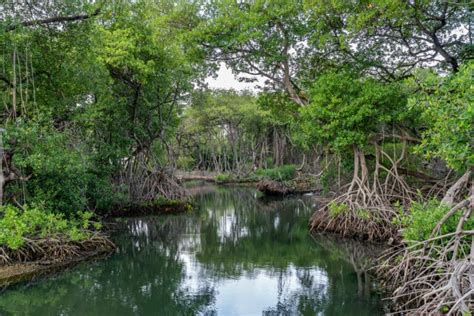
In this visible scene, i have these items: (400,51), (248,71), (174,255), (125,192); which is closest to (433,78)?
(400,51)

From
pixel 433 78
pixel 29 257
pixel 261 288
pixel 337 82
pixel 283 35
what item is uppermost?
pixel 283 35

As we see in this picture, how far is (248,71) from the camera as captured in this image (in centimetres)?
1330

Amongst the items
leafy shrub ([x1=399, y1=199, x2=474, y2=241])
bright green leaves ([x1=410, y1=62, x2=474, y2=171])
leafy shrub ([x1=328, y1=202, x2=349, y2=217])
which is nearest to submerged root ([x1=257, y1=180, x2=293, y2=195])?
leafy shrub ([x1=328, y1=202, x2=349, y2=217])

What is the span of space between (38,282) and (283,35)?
8866mm

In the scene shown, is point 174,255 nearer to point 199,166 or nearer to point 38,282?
point 38,282

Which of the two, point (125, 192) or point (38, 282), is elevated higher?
point (125, 192)

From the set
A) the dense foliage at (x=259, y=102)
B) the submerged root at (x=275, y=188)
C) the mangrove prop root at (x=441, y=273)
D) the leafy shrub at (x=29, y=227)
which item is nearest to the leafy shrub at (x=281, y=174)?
the submerged root at (x=275, y=188)

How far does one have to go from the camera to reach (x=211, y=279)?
7.83 m

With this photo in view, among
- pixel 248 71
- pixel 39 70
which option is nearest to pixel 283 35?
pixel 248 71

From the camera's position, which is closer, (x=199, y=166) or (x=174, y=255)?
(x=174, y=255)

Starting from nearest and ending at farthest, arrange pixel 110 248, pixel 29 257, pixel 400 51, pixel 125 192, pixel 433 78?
1. pixel 433 78
2. pixel 29 257
3. pixel 110 248
4. pixel 400 51
5. pixel 125 192

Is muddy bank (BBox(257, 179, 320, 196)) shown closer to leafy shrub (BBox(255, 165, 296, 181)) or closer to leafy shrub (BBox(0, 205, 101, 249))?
leafy shrub (BBox(255, 165, 296, 181))

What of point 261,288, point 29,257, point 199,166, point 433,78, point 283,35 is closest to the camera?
point 433,78

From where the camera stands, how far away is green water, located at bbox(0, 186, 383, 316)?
20.8 feet
